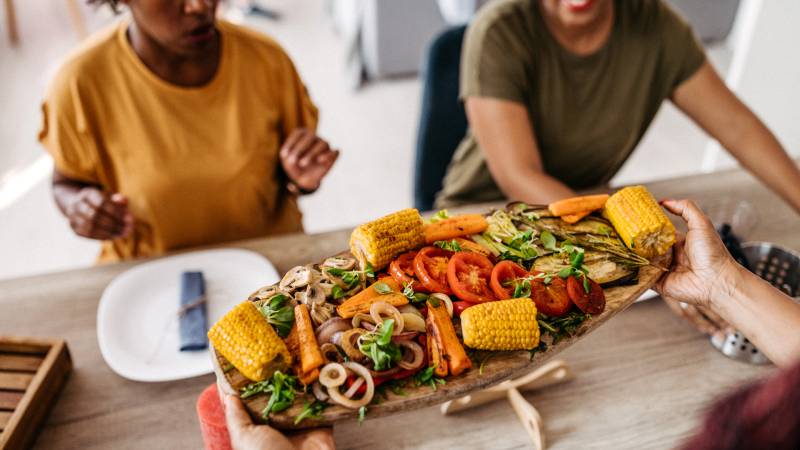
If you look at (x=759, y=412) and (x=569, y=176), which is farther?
(x=569, y=176)

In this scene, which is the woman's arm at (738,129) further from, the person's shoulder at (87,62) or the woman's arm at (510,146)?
the person's shoulder at (87,62)

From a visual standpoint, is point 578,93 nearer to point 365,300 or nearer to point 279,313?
point 365,300

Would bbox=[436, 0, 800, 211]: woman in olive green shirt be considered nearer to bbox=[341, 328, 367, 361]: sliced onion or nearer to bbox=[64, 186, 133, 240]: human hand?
bbox=[341, 328, 367, 361]: sliced onion

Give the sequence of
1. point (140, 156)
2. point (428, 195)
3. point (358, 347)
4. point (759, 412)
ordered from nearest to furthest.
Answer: point (759, 412) < point (358, 347) < point (140, 156) < point (428, 195)

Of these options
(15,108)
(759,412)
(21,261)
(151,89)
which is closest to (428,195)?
(151,89)

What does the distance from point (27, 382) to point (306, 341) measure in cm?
76

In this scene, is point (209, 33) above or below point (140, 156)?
above

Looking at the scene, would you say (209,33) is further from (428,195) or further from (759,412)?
(759,412)

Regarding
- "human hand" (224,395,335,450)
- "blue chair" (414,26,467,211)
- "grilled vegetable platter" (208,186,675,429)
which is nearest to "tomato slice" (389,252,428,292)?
"grilled vegetable platter" (208,186,675,429)

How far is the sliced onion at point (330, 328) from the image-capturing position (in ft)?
3.81

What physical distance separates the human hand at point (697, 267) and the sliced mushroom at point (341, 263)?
0.77 meters

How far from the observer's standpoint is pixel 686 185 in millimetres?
2119

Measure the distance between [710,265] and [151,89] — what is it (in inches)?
65.4

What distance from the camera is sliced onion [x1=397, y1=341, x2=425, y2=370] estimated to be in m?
1.13
